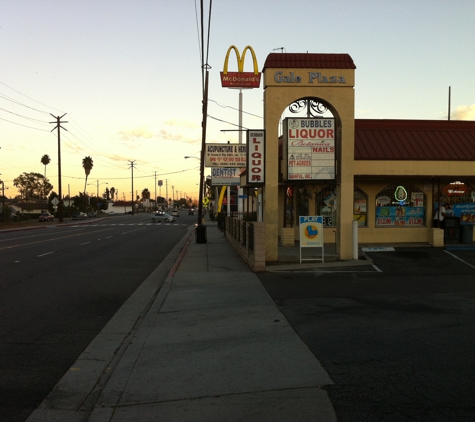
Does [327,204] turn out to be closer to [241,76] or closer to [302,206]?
[302,206]

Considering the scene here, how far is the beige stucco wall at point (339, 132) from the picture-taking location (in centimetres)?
1655

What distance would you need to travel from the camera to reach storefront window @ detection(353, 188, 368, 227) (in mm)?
22047

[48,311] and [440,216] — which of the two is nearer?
[48,311]

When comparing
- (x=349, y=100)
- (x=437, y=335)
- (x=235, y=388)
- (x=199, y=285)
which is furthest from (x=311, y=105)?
(x=235, y=388)

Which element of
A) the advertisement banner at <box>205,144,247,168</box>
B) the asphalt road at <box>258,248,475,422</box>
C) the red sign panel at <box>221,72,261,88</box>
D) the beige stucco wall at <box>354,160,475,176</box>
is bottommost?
the asphalt road at <box>258,248,475,422</box>

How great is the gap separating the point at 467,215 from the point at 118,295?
619 inches

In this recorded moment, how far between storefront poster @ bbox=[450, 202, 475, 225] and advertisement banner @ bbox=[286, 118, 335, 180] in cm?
762

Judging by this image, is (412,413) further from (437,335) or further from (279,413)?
(437,335)

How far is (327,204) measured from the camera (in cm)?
2303

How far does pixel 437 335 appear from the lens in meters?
7.41

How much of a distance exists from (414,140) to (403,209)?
3.14m

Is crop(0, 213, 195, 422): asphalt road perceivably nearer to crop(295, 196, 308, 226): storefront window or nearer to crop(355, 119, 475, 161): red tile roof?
crop(295, 196, 308, 226): storefront window

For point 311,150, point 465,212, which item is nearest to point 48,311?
point 311,150

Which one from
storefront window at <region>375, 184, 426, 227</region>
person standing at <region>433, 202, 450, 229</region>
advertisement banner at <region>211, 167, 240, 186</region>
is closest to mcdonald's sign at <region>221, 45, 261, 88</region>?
advertisement banner at <region>211, 167, 240, 186</region>
